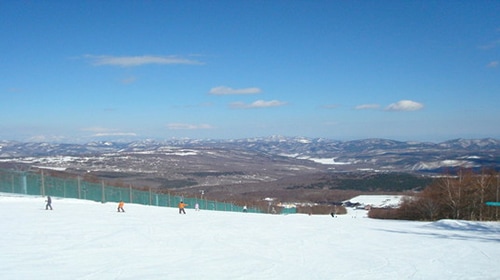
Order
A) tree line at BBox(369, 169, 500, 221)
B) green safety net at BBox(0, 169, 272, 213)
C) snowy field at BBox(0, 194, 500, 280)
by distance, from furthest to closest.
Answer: tree line at BBox(369, 169, 500, 221) < green safety net at BBox(0, 169, 272, 213) < snowy field at BBox(0, 194, 500, 280)

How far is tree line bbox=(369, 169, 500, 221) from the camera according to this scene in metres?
40.5

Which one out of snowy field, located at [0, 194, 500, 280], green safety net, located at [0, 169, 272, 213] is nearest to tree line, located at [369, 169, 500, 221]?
snowy field, located at [0, 194, 500, 280]

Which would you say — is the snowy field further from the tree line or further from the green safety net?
the tree line

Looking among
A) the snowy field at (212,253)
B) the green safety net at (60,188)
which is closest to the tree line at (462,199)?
the snowy field at (212,253)

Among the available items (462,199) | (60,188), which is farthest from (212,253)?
(462,199)

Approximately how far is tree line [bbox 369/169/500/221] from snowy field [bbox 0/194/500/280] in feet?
77.5

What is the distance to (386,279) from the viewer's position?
1001cm

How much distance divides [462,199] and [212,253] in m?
36.8

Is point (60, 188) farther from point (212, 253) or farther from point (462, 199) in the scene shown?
point (462, 199)

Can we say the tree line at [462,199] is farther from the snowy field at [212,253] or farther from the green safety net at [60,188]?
the green safety net at [60,188]

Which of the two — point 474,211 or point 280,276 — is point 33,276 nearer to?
point 280,276

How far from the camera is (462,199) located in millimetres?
42312

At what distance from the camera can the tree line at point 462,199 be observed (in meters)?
40.5

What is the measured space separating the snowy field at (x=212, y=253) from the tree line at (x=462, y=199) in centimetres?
2363
